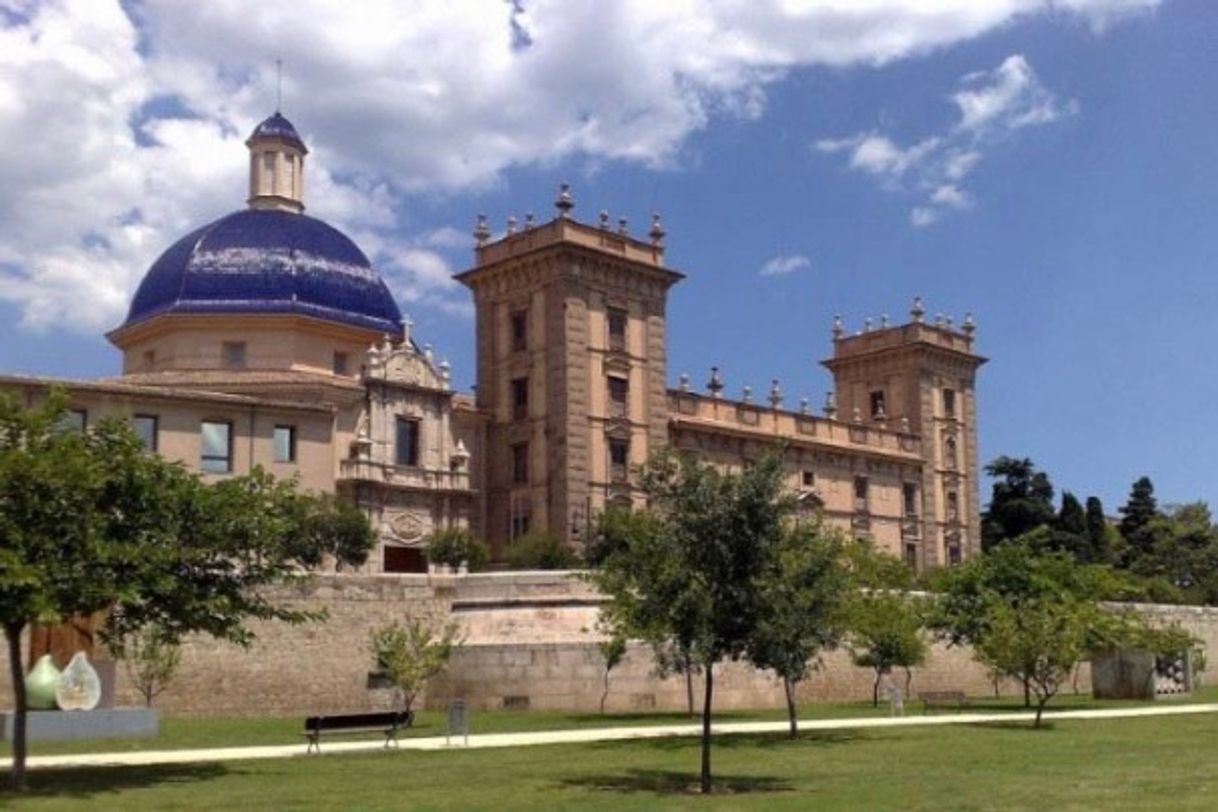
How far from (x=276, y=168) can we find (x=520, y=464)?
58.5 ft

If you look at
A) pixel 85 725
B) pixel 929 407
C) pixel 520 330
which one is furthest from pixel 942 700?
pixel 929 407

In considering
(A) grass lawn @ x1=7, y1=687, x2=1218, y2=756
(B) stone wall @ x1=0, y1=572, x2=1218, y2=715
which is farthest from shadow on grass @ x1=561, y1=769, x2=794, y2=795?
(B) stone wall @ x1=0, y1=572, x2=1218, y2=715

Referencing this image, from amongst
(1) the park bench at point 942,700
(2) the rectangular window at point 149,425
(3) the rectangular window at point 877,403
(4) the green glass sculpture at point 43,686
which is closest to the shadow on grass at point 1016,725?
(1) the park bench at point 942,700

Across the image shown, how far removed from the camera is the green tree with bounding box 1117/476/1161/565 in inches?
3489

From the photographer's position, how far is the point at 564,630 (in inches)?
1505

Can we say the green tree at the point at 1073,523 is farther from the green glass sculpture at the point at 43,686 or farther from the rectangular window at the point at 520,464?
the green glass sculpture at the point at 43,686

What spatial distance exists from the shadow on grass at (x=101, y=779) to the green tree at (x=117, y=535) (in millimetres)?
566

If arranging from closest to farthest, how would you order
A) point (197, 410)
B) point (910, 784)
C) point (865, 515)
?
1. point (910, 784)
2. point (197, 410)
3. point (865, 515)

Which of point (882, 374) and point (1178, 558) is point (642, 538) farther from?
point (1178, 558)

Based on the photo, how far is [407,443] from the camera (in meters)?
55.5

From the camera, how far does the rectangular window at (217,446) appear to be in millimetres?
49750

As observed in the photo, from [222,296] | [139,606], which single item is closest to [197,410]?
[222,296]

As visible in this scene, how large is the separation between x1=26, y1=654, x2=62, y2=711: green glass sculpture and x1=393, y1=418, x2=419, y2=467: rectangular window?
28607mm

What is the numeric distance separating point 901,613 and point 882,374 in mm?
40310
